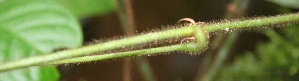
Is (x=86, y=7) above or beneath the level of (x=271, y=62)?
above

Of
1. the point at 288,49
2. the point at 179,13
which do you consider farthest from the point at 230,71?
the point at 179,13

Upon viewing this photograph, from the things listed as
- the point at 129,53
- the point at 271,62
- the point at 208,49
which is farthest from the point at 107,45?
the point at 208,49

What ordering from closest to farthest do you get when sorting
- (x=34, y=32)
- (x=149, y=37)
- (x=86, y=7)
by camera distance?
(x=149, y=37) → (x=34, y=32) → (x=86, y=7)

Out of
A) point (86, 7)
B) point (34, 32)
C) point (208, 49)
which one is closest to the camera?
point (34, 32)

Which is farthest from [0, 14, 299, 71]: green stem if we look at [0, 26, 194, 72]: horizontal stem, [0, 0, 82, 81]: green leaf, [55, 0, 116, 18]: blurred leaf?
[55, 0, 116, 18]: blurred leaf

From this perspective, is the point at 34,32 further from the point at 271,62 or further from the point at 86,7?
the point at 271,62

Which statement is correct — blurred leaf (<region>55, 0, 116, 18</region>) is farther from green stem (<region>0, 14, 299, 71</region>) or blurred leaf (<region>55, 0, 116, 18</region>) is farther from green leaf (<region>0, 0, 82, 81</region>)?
green stem (<region>0, 14, 299, 71</region>)
